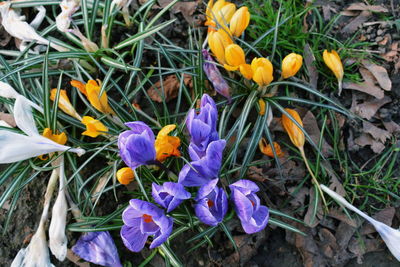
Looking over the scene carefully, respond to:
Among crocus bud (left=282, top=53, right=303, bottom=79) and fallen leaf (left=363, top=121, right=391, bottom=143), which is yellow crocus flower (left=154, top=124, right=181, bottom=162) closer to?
crocus bud (left=282, top=53, right=303, bottom=79)

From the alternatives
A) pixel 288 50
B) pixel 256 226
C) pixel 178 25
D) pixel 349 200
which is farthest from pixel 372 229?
pixel 178 25

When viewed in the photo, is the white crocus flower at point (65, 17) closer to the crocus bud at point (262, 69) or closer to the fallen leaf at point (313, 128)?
the crocus bud at point (262, 69)

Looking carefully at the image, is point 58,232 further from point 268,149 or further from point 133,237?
point 268,149

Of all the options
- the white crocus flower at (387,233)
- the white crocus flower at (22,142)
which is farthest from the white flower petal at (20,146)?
the white crocus flower at (387,233)

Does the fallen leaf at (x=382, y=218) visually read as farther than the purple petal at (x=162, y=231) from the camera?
Yes

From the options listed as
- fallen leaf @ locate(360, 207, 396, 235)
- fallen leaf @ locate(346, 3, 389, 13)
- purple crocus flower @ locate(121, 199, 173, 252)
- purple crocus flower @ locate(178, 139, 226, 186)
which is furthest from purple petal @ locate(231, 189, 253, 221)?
fallen leaf @ locate(346, 3, 389, 13)

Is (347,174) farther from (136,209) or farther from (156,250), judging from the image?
(136,209)
